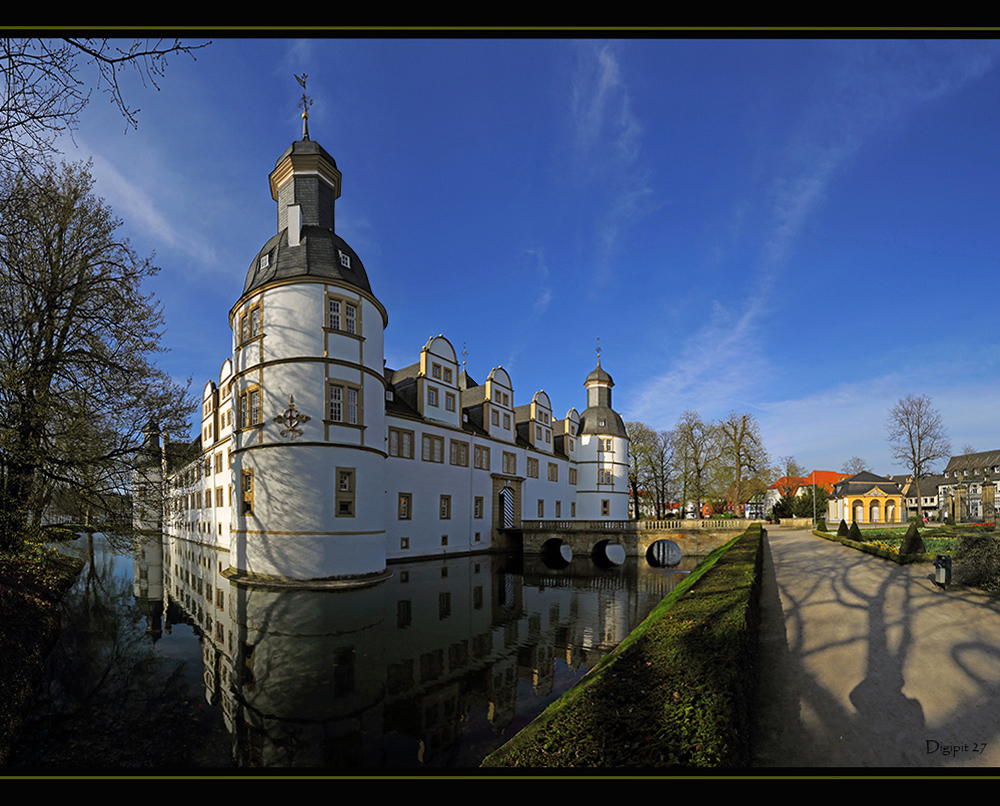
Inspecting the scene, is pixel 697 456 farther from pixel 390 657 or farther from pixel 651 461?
pixel 390 657

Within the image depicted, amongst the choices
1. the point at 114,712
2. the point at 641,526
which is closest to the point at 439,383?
the point at 641,526

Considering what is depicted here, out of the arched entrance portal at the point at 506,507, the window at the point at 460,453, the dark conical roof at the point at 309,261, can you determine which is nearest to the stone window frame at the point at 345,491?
the dark conical roof at the point at 309,261

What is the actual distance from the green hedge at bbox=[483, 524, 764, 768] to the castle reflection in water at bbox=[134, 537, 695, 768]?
2.18m

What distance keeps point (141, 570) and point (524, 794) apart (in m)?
29.5

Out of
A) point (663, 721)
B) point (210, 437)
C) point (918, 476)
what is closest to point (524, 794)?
point (663, 721)

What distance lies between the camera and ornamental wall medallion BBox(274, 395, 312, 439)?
59.2ft

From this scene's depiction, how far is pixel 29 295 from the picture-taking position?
12.7 m

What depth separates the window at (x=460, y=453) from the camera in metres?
29.8

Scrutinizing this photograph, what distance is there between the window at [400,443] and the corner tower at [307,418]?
4.90m

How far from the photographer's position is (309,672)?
862cm

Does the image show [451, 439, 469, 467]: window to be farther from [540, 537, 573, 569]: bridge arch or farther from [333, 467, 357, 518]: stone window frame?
[333, 467, 357, 518]: stone window frame

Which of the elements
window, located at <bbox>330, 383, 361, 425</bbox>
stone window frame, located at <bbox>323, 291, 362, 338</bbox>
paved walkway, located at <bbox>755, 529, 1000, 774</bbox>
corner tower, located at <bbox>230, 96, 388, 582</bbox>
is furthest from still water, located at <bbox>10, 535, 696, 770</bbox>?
stone window frame, located at <bbox>323, 291, 362, 338</bbox>

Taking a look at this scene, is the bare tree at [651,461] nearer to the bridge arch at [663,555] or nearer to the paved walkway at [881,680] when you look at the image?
the bridge arch at [663,555]

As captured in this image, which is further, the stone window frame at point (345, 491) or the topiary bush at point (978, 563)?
the stone window frame at point (345, 491)
